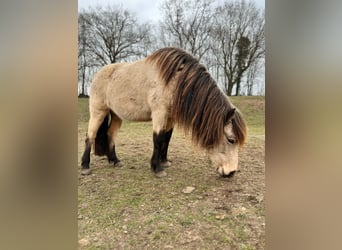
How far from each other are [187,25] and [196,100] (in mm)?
331

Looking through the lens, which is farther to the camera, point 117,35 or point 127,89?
point 127,89

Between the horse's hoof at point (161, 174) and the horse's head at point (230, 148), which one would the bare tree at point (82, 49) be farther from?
the horse's head at point (230, 148)

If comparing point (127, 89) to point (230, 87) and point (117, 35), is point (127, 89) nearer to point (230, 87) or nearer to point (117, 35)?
point (117, 35)

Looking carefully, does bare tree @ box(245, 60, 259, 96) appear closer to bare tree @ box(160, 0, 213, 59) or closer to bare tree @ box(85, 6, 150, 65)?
bare tree @ box(160, 0, 213, 59)

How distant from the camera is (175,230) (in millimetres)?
1084

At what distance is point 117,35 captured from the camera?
1189mm

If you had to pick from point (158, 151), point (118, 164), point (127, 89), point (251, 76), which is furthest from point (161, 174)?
point (251, 76)

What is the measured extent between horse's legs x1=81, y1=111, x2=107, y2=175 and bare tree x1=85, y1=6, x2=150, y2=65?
0.81 ft
